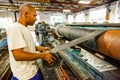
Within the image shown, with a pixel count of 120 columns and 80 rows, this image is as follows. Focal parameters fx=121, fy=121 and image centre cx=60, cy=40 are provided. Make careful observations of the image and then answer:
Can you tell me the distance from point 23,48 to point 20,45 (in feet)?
0.25

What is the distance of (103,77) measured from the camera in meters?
1.25

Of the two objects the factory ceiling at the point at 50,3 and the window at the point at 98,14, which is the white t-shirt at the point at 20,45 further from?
the window at the point at 98,14

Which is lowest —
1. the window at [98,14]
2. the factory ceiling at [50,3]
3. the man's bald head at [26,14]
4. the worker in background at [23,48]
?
the worker in background at [23,48]

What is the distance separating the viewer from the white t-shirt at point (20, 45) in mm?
1019

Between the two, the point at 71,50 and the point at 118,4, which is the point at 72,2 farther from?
the point at 71,50

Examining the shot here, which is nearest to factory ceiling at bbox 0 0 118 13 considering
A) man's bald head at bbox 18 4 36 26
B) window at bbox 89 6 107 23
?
window at bbox 89 6 107 23

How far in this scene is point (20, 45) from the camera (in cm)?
102

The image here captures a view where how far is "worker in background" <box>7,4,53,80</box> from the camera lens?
1018 mm

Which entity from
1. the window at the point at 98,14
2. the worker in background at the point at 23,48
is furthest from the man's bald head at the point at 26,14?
the window at the point at 98,14

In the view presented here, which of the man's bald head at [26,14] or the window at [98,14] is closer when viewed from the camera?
the man's bald head at [26,14]

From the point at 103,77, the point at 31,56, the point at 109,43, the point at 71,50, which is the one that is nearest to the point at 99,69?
the point at 103,77

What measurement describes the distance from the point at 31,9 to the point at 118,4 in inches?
236

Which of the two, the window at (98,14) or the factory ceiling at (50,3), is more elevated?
the factory ceiling at (50,3)

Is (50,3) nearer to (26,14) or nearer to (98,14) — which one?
(98,14)
